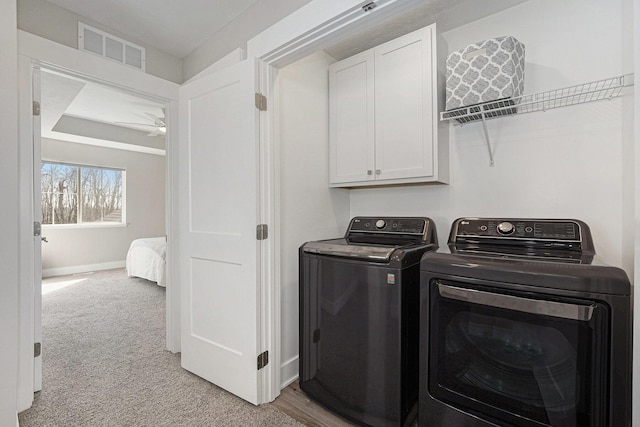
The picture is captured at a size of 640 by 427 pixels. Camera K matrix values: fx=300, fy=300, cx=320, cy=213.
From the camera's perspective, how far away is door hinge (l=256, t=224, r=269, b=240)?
1770 mm

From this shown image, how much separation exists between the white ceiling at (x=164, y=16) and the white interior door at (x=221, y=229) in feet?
1.47

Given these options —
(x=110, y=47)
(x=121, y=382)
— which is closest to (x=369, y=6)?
(x=110, y=47)

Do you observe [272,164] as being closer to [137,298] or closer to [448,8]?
[448,8]

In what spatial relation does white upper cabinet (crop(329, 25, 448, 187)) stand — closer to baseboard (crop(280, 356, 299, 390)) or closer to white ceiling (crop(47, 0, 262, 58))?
white ceiling (crop(47, 0, 262, 58))

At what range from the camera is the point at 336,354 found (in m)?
1.69

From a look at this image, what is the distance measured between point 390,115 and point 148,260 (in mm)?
4251

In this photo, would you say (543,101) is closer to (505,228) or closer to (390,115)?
(505,228)

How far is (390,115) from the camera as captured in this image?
198 centimetres

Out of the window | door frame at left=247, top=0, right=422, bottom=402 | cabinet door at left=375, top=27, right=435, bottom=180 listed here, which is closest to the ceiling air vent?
door frame at left=247, top=0, right=422, bottom=402

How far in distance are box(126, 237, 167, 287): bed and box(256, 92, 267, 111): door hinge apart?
3.12m

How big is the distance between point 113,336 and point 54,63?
2.28 metres

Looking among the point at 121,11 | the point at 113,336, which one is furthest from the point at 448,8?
the point at 113,336

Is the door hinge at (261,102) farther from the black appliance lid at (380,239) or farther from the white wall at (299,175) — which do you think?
the black appliance lid at (380,239)

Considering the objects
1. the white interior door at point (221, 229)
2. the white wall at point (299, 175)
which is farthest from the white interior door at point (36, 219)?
the white wall at point (299, 175)
